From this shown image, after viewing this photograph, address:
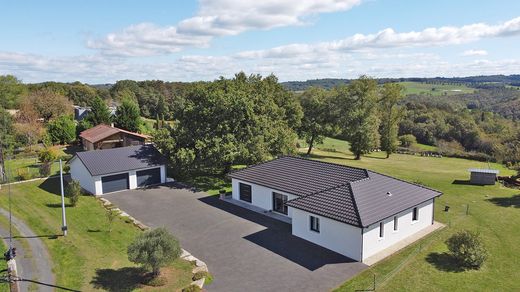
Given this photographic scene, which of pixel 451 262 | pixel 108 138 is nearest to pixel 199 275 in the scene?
pixel 451 262

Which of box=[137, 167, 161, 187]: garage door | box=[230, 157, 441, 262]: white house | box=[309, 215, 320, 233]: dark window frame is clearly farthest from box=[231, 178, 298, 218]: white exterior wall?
box=[137, 167, 161, 187]: garage door

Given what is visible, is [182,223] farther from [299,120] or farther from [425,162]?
[425,162]

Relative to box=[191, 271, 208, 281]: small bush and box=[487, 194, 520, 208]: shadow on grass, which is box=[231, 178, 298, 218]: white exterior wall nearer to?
box=[191, 271, 208, 281]: small bush

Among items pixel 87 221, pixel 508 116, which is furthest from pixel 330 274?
pixel 508 116

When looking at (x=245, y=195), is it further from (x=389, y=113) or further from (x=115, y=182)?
(x=389, y=113)

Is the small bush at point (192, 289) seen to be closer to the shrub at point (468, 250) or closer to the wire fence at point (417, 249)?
the wire fence at point (417, 249)
